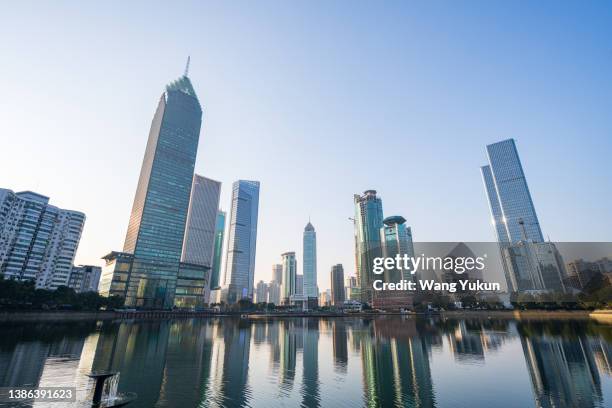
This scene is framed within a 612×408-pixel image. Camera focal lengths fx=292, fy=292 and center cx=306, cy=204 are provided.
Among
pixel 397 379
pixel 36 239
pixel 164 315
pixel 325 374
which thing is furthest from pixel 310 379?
pixel 36 239

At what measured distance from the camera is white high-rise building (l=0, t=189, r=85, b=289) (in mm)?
153375

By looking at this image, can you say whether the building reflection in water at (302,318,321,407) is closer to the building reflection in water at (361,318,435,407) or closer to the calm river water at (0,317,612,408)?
the calm river water at (0,317,612,408)

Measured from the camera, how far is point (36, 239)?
550ft

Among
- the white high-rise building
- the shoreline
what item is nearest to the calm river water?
the shoreline

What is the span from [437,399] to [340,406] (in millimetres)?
8856

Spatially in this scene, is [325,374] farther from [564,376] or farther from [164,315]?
[164,315]

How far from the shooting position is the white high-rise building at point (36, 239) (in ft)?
503

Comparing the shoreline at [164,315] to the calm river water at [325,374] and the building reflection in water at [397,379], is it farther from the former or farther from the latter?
the building reflection in water at [397,379]

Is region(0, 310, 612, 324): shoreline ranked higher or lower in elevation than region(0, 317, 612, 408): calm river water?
higher

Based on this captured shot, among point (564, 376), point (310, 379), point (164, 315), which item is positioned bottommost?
point (310, 379)

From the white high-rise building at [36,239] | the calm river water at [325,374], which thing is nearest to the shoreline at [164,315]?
the white high-rise building at [36,239]

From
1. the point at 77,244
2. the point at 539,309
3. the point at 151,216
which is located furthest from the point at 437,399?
the point at 77,244

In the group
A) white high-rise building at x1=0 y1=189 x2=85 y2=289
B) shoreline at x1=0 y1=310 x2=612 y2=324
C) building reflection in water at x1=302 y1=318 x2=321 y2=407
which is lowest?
building reflection in water at x1=302 y1=318 x2=321 y2=407

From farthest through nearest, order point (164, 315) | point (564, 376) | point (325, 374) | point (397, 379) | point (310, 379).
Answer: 1. point (164, 315)
2. point (325, 374)
3. point (310, 379)
4. point (397, 379)
5. point (564, 376)
